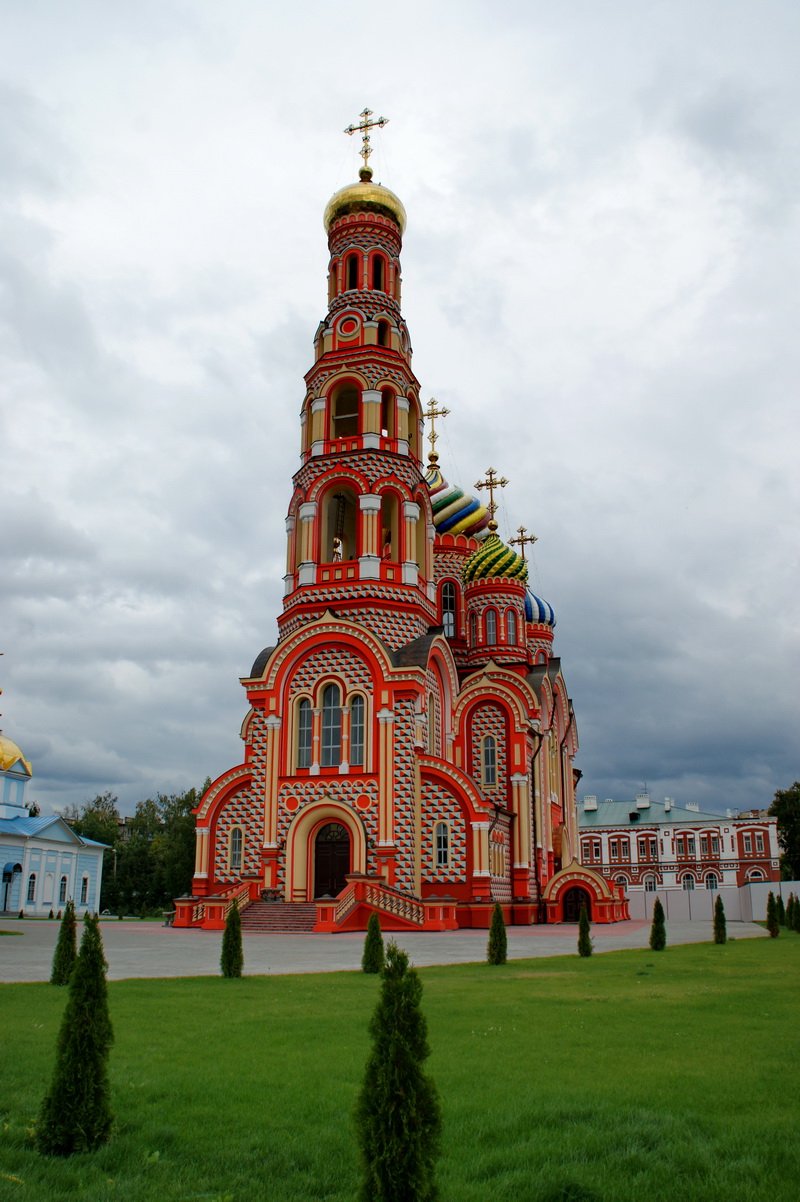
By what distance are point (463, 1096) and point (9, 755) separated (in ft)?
148

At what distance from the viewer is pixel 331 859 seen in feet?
96.0

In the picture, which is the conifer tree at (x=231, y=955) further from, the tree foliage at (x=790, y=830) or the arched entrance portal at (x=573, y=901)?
the tree foliage at (x=790, y=830)

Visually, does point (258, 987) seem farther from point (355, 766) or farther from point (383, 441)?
point (383, 441)

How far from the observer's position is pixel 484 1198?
489cm

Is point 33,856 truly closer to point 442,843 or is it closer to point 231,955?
point 442,843

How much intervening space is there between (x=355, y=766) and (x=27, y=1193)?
24570mm

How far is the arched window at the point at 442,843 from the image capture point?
2934cm

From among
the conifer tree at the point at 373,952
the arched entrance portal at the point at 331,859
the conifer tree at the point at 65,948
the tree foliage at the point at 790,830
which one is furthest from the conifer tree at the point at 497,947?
the tree foliage at the point at 790,830

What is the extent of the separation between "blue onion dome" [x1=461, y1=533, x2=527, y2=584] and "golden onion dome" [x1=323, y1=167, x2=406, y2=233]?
13053mm

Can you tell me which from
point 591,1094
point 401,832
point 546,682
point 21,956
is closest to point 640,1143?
point 591,1094

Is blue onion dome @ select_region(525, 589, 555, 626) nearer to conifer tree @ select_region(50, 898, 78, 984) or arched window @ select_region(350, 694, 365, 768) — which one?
arched window @ select_region(350, 694, 365, 768)

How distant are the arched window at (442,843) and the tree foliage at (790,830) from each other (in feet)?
119

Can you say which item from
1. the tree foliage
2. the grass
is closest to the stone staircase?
the grass

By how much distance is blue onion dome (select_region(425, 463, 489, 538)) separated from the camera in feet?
145
